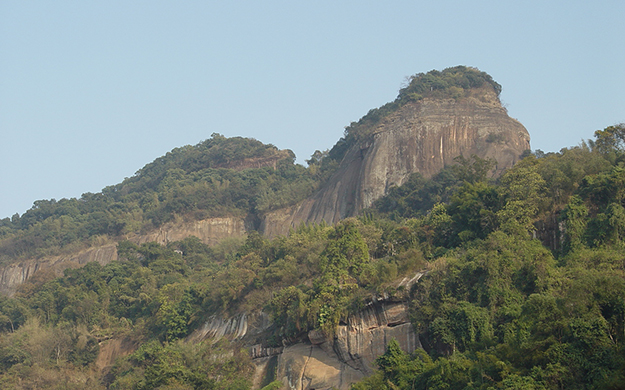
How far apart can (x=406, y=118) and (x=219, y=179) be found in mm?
20698

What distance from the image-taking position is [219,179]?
2980 inches

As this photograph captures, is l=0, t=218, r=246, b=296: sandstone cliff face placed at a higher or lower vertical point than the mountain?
lower

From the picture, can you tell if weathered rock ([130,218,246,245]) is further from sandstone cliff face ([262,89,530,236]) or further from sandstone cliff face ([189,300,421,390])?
sandstone cliff face ([189,300,421,390])

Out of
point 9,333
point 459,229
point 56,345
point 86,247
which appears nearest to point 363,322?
point 459,229

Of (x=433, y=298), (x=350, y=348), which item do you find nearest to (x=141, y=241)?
(x=350, y=348)

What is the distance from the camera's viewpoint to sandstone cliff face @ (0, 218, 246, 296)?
65.9 m

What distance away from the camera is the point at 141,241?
6719 cm

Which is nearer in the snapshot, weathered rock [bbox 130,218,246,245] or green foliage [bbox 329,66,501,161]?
green foliage [bbox 329,66,501,161]

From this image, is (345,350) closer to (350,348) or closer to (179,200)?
(350,348)

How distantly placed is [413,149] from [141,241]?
77.5 ft

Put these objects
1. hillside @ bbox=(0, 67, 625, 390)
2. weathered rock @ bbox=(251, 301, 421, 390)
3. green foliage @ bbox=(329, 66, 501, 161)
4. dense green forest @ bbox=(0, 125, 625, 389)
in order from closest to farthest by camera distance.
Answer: dense green forest @ bbox=(0, 125, 625, 389), hillside @ bbox=(0, 67, 625, 390), weathered rock @ bbox=(251, 301, 421, 390), green foliage @ bbox=(329, 66, 501, 161)

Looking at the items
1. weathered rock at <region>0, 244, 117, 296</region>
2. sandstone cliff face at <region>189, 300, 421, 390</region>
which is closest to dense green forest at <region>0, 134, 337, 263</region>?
weathered rock at <region>0, 244, 117, 296</region>

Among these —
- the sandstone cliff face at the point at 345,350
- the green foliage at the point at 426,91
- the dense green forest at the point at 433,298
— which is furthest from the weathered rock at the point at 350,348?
the green foliage at the point at 426,91

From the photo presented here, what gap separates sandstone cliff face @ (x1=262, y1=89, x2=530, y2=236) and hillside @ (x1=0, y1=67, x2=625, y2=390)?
1.40 feet
